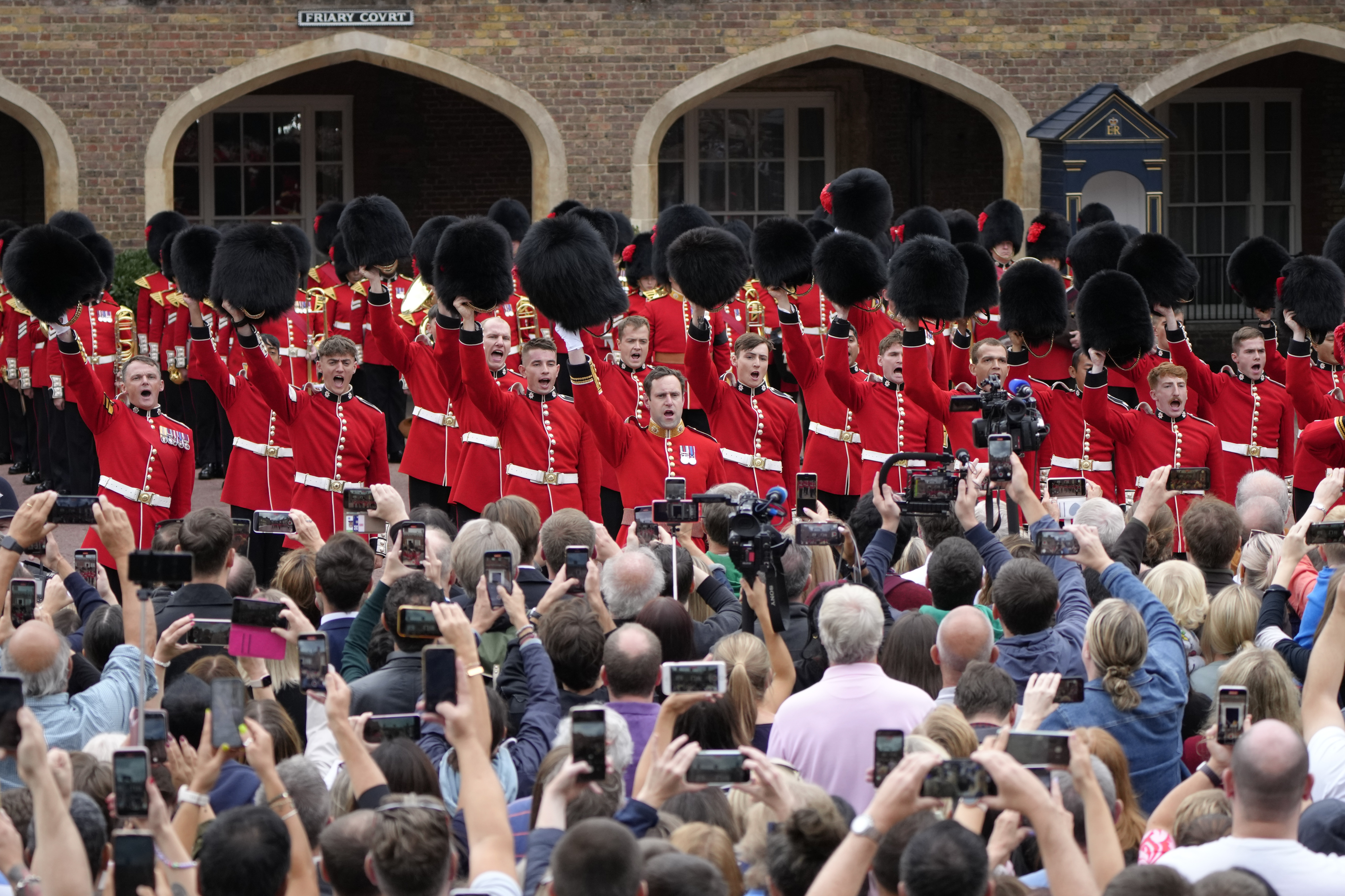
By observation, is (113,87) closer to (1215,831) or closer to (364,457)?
(364,457)

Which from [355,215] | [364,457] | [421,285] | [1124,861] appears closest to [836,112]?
[421,285]

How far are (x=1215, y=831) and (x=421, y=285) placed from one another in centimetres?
674

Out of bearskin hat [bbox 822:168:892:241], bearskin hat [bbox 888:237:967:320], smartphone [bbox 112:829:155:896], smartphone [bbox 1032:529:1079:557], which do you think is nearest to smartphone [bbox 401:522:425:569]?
smartphone [bbox 1032:529:1079:557]

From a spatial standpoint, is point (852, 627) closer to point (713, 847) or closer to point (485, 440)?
point (713, 847)

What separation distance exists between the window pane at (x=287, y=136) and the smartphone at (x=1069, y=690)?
12924 millimetres

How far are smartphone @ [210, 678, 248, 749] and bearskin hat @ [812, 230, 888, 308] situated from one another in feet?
14.8

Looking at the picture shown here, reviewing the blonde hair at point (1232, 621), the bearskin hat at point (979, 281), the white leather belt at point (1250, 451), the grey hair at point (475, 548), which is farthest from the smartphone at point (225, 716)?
the bearskin hat at point (979, 281)

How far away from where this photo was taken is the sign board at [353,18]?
12602 millimetres

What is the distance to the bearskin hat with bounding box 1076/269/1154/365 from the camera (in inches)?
279

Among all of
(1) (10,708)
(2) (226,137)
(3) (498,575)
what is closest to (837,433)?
(3) (498,575)

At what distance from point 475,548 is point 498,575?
0.56 meters

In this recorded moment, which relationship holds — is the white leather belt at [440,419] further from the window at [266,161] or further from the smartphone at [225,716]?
the window at [266,161]

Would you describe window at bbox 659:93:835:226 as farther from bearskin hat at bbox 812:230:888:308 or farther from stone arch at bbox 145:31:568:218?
bearskin hat at bbox 812:230:888:308

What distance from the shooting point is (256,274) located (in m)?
6.30
